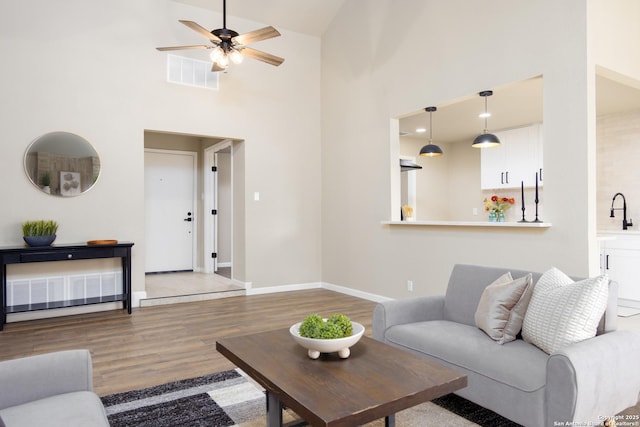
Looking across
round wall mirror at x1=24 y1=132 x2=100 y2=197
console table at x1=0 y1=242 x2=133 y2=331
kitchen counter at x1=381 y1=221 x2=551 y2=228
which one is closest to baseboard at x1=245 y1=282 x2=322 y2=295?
console table at x1=0 y1=242 x2=133 y2=331

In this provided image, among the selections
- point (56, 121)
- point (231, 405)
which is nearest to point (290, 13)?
point (56, 121)

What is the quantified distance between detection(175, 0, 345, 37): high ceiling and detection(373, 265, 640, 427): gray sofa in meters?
4.66

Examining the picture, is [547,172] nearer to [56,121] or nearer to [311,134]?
[311,134]

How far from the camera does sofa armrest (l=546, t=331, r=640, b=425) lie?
65.9 inches

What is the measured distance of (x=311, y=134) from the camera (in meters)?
6.35

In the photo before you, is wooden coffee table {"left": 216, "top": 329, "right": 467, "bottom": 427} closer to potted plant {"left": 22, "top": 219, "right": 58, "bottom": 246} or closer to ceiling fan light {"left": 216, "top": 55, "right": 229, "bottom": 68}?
ceiling fan light {"left": 216, "top": 55, "right": 229, "bottom": 68}

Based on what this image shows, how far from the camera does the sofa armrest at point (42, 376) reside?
1.56 meters

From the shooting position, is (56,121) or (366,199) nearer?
(56,121)

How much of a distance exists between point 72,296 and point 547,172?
498 centimetres

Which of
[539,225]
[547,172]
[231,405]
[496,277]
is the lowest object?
[231,405]

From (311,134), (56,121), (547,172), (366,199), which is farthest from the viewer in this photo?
(311,134)

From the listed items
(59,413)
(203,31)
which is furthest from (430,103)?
(59,413)

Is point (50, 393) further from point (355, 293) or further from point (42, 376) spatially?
point (355, 293)

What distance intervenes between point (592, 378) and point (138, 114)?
504 centimetres
